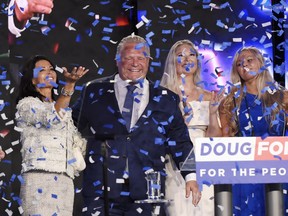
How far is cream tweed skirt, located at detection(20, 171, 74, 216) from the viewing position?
468 centimetres

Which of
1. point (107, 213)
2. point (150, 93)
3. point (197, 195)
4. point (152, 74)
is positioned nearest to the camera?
point (107, 213)

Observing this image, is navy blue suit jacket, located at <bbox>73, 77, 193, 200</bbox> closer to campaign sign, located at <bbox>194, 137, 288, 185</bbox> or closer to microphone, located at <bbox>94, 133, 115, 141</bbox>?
microphone, located at <bbox>94, 133, 115, 141</bbox>

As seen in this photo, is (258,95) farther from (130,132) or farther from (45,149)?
(45,149)

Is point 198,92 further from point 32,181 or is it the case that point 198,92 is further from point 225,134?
point 32,181

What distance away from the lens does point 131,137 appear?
4.38m

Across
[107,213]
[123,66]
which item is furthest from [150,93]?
[107,213]

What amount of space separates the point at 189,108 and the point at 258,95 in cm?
43

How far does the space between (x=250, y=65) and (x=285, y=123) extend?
0.43m

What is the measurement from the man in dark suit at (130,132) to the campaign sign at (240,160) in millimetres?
1091

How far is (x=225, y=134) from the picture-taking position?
488cm

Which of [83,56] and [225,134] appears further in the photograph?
[83,56]

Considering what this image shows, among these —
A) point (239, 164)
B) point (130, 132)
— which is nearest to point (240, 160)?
point (239, 164)

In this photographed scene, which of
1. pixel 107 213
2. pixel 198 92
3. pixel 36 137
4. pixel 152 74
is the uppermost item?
pixel 152 74

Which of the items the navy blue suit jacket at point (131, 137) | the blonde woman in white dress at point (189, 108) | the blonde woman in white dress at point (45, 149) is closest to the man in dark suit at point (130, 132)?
the navy blue suit jacket at point (131, 137)
